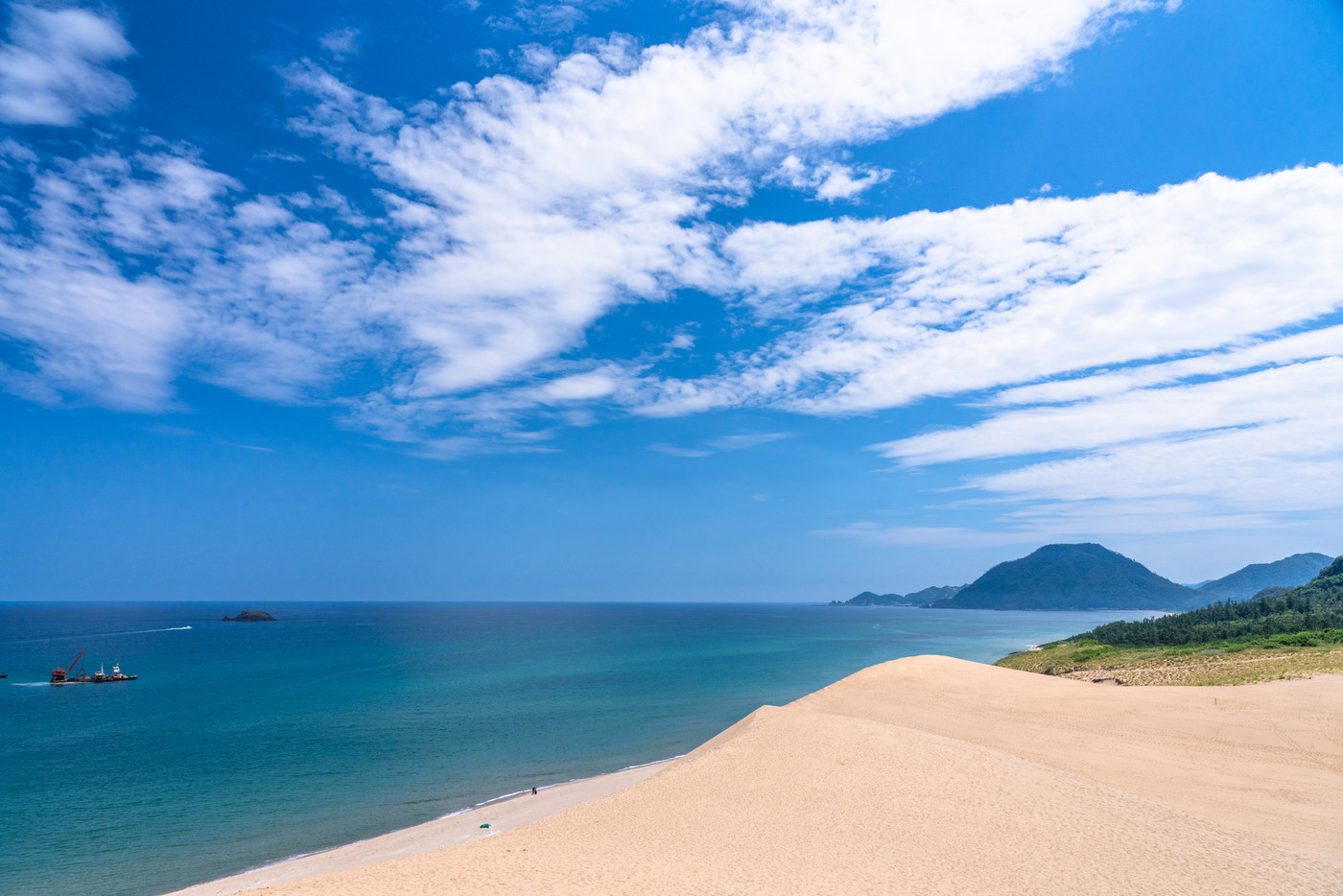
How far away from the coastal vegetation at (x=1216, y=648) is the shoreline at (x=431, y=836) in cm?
3218

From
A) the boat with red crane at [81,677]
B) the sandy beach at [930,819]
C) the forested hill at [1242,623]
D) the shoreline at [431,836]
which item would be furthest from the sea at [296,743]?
the forested hill at [1242,623]

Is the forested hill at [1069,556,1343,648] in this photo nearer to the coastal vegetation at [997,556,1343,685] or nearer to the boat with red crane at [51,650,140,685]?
the coastal vegetation at [997,556,1343,685]

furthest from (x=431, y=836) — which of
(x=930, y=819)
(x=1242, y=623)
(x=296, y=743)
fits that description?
(x=1242, y=623)

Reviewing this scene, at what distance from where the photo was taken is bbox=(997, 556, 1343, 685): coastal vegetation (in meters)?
32.9

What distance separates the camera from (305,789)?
25.7 metres

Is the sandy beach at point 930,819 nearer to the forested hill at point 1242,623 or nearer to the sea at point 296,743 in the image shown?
the sea at point 296,743

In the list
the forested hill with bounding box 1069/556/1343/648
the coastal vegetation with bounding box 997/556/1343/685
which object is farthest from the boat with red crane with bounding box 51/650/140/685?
the forested hill with bounding box 1069/556/1343/648

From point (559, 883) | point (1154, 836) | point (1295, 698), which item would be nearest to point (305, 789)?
point (559, 883)

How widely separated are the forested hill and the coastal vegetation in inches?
1.9

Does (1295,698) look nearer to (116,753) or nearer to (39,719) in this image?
(116,753)

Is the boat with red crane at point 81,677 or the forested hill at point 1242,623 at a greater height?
the forested hill at point 1242,623

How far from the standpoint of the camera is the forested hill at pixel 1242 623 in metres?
42.5

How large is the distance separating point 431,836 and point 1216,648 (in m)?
48.4

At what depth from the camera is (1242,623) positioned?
45.1 metres
